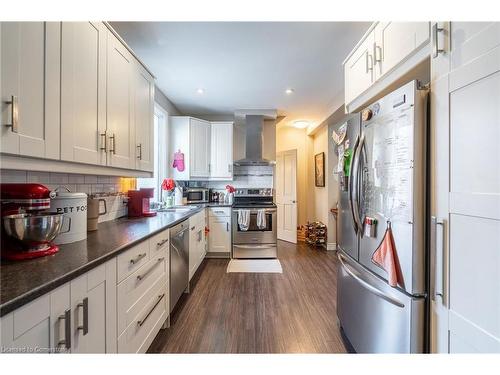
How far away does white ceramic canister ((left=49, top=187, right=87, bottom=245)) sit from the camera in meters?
1.20

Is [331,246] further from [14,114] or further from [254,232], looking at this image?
[14,114]

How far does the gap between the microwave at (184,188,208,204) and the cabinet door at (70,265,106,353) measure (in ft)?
9.10

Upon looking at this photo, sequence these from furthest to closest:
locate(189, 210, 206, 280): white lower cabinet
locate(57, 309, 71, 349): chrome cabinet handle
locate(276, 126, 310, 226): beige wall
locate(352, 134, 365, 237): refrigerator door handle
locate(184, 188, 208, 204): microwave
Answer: locate(276, 126, 310, 226): beige wall, locate(184, 188, 208, 204): microwave, locate(189, 210, 206, 280): white lower cabinet, locate(352, 134, 365, 237): refrigerator door handle, locate(57, 309, 71, 349): chrome cabinet handle

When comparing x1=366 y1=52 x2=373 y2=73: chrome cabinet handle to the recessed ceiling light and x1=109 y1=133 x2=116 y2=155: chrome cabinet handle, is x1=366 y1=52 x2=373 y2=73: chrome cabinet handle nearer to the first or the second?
x1=109 y1=133 x2=116 y2=155: chrome cabinet handle

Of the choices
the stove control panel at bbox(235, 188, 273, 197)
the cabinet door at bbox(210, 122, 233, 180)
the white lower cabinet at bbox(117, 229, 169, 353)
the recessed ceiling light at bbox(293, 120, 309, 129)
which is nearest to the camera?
the white lower cabinet at bbox(117, 229, 169, 353)

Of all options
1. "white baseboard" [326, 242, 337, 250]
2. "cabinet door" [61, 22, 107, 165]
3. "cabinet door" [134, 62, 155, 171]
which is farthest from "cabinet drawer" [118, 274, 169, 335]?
"white baseboard" [326, 242, 337, 250]

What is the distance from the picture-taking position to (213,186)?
4332 mm

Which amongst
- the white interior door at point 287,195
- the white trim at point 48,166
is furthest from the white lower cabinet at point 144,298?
the white interior door at point 287,195

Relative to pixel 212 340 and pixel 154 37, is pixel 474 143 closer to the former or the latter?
pixel 212 340

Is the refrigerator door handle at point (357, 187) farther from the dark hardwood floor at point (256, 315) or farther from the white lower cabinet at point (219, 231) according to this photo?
the white lower cabinet at point (219, 231)

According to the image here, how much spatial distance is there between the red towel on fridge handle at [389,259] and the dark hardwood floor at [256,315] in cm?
82

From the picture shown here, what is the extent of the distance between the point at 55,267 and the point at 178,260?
127cm
